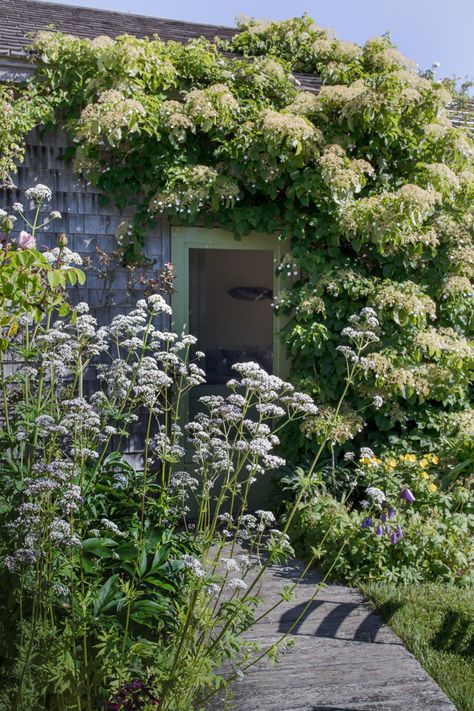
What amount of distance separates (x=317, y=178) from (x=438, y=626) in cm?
330

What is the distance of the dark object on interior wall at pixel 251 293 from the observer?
598 cm

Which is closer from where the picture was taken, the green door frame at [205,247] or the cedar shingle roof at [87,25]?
the green door frame at [205,247]

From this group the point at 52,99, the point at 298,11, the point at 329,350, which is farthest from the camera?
the point at 298,11

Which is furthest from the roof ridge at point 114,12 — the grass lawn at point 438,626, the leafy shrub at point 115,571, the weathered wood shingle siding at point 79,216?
the grass lawn at point 438,626

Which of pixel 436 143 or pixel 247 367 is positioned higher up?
pixel 436 143

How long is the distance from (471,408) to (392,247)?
153 centimetres

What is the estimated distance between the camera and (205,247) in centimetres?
586

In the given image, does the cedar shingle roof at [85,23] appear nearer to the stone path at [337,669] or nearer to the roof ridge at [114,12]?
the roof ridge at [114,12]

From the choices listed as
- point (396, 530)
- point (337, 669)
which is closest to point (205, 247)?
point (396, 530)

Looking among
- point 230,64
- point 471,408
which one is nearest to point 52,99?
point 230,64

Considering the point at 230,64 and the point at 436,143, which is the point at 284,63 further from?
the point at 436,143

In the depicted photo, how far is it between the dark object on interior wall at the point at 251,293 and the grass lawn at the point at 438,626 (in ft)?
8.62

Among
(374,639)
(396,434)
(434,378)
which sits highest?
(434,378)

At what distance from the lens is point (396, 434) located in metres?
5.83
